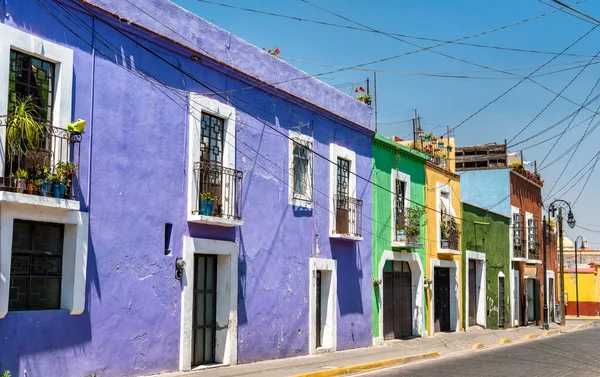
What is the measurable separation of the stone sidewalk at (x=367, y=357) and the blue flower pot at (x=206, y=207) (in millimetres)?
2806

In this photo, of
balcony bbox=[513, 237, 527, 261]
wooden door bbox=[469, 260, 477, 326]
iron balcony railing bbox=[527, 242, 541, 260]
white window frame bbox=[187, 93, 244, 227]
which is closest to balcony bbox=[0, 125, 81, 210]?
white window frame bbox=[187, 93, 244, 227]

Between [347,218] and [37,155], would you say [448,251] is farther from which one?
[37,155]

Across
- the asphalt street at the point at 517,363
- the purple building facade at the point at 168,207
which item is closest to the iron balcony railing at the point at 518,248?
the asphalt street at the point at 517,363

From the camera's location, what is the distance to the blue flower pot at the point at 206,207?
13.2 meters

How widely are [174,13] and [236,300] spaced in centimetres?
547

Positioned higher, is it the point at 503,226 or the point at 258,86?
the point at 258,86

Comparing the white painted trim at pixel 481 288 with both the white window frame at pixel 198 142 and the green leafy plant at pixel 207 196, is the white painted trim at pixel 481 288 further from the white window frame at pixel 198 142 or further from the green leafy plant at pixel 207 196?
the green leafy plant at pixel 207 196

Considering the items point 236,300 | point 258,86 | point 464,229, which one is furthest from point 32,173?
point 464,229

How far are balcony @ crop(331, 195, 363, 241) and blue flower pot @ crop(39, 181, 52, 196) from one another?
336 inches

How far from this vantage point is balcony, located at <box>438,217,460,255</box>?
23766 mm

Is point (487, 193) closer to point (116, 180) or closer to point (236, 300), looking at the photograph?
point (236, 300)

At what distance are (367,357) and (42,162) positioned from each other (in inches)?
356

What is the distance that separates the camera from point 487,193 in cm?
3145

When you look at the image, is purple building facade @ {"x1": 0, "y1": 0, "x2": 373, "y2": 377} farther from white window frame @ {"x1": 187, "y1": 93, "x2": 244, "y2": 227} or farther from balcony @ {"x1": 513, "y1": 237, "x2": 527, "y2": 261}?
balcony @ {"x1": 513, "y1": 237, "x2": 527, "y2": 261}
